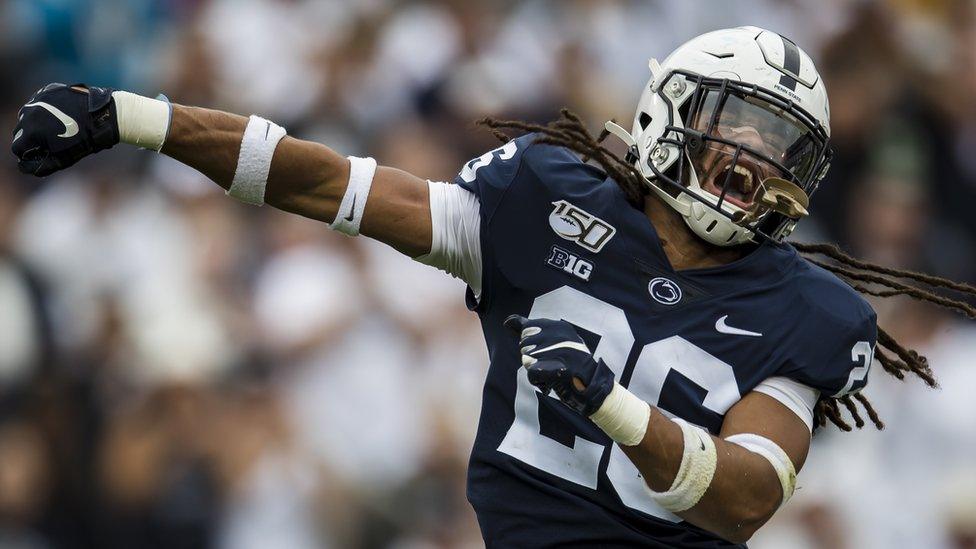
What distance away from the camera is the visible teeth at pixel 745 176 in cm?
321

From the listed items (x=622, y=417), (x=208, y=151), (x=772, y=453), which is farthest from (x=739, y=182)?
(x=208, y=151)

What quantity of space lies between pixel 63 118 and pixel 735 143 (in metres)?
1.46

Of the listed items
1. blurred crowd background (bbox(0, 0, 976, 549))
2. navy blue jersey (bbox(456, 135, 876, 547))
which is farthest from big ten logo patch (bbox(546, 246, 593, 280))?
blurred crowd background (bbox(0, 0, 976, 549))

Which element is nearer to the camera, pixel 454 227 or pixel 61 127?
pixel 61 127

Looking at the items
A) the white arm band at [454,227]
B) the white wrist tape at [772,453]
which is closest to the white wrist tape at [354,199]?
the white arm band at [454,227]

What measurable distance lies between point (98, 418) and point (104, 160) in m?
1.24

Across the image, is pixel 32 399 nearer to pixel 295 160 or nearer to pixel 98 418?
pixel 98 418

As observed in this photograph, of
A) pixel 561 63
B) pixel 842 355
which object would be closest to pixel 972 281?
pixel 561 63

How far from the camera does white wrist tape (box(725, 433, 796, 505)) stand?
299 centimetres

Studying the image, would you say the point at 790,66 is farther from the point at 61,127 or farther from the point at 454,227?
the point at 61,127

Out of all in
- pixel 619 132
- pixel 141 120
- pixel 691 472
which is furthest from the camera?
pixel 619 132

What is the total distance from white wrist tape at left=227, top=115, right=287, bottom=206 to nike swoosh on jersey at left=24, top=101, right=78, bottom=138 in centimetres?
35

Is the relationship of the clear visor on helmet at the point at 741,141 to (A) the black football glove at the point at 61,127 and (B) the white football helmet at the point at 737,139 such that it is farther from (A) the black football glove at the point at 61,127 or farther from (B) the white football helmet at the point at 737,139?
(A) the black football glove at the point at 61,127

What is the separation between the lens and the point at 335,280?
238 inches
